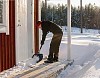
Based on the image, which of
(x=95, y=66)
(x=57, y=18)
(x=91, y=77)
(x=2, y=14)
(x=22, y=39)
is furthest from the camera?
(x=57, y=18)

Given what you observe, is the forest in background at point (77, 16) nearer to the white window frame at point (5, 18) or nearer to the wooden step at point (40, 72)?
the wooden step at point (40, 72)

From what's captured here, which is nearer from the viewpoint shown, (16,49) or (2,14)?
(2,14)

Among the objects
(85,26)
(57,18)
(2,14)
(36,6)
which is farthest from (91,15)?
(2,14)

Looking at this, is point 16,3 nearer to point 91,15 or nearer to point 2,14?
point 2,14

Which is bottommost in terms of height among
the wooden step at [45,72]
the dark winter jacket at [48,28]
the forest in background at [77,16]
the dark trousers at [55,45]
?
the wooden step at [45,72]

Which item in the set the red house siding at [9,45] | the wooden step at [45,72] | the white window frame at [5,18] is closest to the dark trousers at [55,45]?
the wooden step at [45,72]

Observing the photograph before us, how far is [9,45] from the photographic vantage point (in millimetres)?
8258

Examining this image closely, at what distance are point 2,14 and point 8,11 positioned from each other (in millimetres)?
282

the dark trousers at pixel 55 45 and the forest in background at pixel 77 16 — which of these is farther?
the forest in background at pixel 77 16

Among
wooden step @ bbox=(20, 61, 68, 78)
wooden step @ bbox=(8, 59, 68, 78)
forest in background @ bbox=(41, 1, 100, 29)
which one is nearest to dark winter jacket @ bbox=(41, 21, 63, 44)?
wooden step @ bbox=(8, 59, 68, 78)

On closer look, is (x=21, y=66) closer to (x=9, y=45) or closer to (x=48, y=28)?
(x=9, y=45)

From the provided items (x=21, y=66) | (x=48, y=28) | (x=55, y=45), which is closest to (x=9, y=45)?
(x=21, y=66)

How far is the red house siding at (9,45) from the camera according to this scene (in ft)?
25.6

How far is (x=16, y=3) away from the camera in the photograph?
8.62 meters
